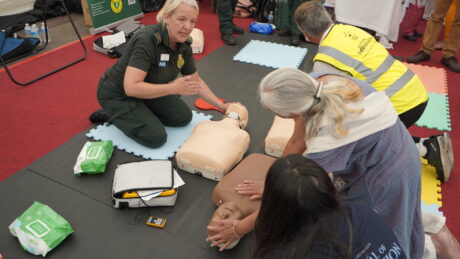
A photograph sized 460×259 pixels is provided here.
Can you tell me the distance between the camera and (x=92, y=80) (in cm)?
352

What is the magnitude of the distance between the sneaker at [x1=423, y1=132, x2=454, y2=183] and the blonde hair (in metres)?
1.43

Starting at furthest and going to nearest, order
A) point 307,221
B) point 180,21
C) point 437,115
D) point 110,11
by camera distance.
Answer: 1. point 110,11
2. point 437,115
3. point 180,21
4. point 307,221

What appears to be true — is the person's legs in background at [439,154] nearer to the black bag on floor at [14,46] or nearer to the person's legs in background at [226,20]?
the person's legs in background at [226,20]

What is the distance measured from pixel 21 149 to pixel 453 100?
3.91 meters

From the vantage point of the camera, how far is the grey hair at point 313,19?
2.18 metres

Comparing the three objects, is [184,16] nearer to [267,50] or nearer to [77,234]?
[77,234]

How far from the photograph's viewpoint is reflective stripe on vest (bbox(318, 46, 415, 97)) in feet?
6.66

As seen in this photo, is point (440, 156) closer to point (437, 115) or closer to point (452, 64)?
point (437, 115)

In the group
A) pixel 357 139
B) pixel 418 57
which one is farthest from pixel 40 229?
pixel 418 57

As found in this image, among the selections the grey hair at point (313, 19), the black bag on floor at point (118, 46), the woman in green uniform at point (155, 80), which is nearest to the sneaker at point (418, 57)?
the grey hair at point (313, 19)

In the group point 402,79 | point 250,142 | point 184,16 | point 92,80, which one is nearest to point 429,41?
point 402,79

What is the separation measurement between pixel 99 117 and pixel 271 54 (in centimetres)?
223

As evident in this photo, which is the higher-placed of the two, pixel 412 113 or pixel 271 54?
pixel 412 113

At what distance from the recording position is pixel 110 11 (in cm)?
458
